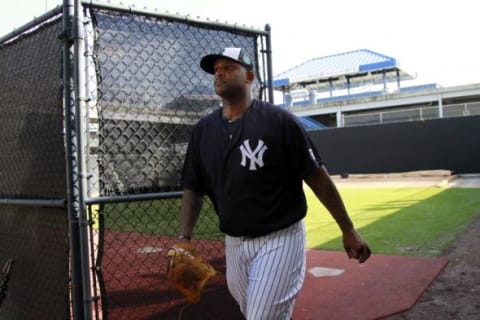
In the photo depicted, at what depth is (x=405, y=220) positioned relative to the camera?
9602 mm

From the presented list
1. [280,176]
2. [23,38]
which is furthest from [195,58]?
[280,176]

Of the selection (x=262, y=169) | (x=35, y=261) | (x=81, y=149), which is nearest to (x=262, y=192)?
(x=262, y=169)

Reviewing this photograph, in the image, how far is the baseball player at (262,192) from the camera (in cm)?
253

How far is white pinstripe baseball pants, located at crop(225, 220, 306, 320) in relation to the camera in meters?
2.48

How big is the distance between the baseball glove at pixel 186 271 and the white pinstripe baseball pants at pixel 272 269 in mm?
222

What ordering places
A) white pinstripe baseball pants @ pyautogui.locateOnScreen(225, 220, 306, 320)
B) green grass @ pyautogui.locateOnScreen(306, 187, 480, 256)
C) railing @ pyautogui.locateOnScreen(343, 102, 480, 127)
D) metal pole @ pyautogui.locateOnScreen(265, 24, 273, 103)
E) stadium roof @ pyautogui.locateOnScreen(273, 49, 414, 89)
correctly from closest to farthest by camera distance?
white pinstripe baseball pants @ pyautogui.locateOnScreen(225, 220, 306, 320)
metal pole @ pyautogui.locateOnScreen(265, 24, 273, 103)
green grass @ pyautogui.locateOnScreen(306, 187, 480, 256)
railing @ pyautogui.locateOnScreen(343, 102, 480, 127)
stadium roof @ pyautogui.locateOnScreen(273, 49, 414, 89)

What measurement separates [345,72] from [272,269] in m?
56.2

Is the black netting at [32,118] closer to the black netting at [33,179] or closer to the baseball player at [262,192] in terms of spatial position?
the black netting at [33,179]

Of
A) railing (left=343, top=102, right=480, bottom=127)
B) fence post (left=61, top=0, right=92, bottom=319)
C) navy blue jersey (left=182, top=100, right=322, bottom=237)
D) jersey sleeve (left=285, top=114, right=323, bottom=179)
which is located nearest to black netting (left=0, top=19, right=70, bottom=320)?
fence post (left=61, top=0, right=92, bottom=319)

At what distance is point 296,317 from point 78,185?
2478 mm

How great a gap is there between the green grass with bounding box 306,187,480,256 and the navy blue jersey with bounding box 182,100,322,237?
15.8ft

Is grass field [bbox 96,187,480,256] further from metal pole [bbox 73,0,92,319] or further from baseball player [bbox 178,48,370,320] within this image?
baseball player [bbox 178,48,370,320]

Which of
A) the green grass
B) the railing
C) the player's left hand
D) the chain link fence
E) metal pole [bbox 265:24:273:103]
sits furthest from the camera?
the railing

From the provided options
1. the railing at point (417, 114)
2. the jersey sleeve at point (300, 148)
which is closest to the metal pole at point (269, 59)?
the jersey sleeve at point (300, 148)
